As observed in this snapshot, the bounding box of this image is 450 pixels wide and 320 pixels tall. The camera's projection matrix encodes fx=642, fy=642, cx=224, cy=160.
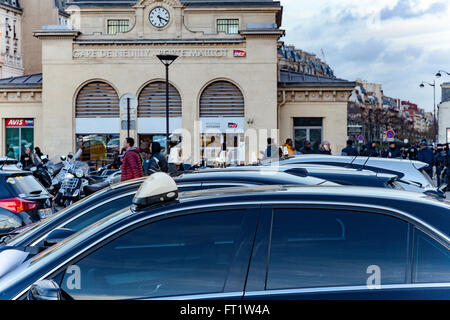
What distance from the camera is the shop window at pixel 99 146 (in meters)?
36.4

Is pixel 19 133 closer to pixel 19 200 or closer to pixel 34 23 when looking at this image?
pixel 19 200

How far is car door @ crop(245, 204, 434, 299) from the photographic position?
3217 mm

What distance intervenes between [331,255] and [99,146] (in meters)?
34.2

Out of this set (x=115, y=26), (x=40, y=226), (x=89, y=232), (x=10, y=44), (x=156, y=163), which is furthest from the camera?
(x=10, y=44)

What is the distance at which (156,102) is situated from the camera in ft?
120

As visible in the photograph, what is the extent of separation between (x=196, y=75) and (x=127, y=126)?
17.2 m

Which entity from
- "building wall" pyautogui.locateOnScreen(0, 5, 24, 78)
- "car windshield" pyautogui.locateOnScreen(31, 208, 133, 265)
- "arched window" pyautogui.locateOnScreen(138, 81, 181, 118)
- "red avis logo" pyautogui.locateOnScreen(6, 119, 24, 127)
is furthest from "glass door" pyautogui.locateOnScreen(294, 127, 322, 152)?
"building wall" pyautogui.locateOnScreen(0, 5, 24, 78)

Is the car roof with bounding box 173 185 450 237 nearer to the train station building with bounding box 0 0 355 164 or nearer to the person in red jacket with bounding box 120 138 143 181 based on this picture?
the person in red jacket with bounding box 120 138 143 181

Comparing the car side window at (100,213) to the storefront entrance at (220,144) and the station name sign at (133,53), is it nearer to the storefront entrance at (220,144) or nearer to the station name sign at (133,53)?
the storefront entrance at (220,144)

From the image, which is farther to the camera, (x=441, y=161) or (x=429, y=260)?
(x=441, y=161)

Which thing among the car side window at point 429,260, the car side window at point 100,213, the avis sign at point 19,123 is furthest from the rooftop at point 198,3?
the car side window at point 429,260

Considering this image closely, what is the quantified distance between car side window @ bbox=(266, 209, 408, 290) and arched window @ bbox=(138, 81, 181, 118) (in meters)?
33.5

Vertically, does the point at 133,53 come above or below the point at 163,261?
above

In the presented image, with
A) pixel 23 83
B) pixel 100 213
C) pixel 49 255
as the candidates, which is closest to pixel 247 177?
pixel 100 213
